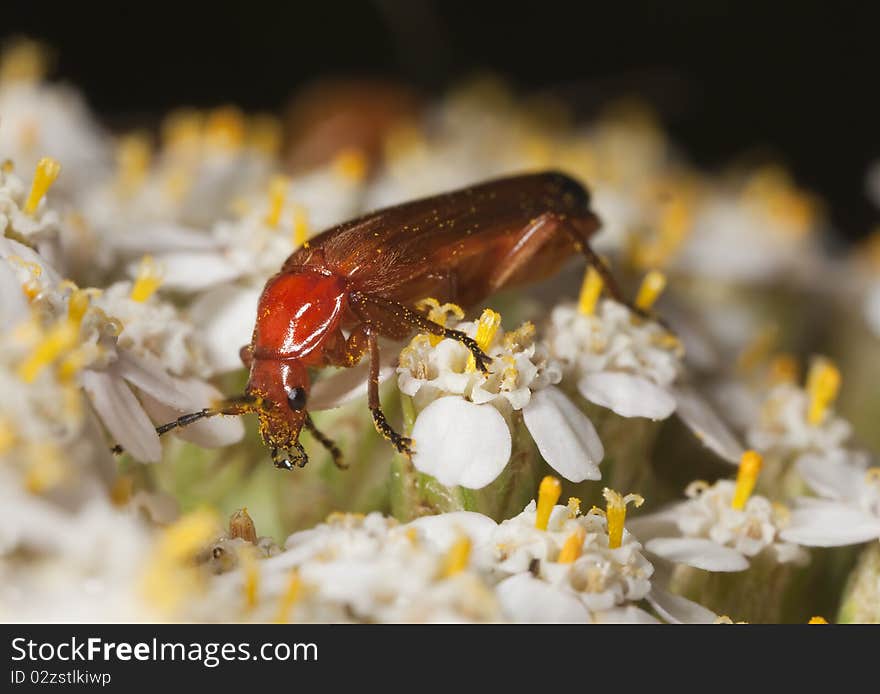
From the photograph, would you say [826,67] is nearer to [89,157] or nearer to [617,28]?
[617,28]

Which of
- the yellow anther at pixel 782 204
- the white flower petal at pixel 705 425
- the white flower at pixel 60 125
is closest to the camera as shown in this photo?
the white flower petal at pixel 705 425

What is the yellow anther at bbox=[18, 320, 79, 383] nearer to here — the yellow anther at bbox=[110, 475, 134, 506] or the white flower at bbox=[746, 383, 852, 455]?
the yellow anther at bbox=[110, 475, 134, 506]

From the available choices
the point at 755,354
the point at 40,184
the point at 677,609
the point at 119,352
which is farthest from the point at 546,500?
the point at 755,354

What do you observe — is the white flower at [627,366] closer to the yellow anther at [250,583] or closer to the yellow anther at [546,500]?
the yellow anther at [546,500]

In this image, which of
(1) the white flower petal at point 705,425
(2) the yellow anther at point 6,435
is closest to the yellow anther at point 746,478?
(1) the white flower petal at point 705,425

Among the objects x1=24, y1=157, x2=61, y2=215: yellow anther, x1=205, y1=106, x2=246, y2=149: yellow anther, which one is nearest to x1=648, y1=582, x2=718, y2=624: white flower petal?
x1=24, y1=157, x2=61, y2=215: yellow anther
